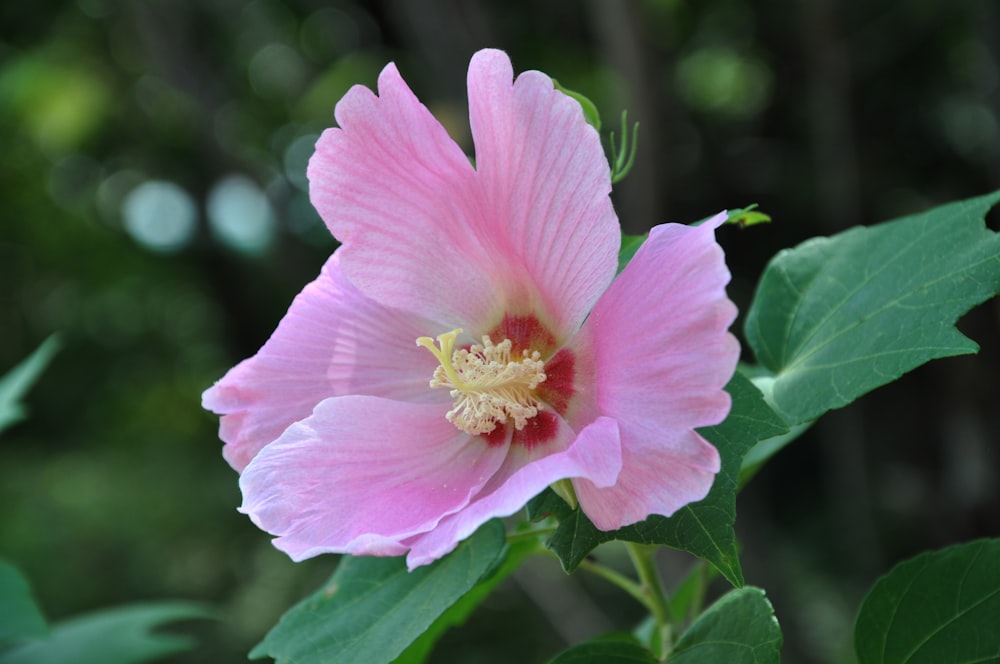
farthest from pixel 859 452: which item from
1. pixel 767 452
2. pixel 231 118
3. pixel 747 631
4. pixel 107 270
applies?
pixel 107 270

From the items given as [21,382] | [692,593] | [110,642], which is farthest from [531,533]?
[21,382]

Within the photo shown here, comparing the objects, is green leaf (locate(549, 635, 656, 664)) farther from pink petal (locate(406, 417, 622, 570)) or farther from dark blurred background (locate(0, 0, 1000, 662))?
dark blurred background (locate(0, 0, 1000, 662))

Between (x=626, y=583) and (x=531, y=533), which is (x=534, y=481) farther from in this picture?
(x=626, y=583)

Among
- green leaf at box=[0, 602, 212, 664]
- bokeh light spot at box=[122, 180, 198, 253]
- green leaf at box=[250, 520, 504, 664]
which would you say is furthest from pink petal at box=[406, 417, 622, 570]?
bokeh light spot at box=[122, 180, 198, 253]

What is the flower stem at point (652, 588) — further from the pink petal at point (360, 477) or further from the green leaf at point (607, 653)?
the pink petal at point (360, 477)

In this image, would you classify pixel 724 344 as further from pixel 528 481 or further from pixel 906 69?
pixel 906 69

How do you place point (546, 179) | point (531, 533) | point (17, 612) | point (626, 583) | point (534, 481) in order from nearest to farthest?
point (534, 481) → point (546, 179) → point (531, 533) → point (626, 583) → point (17, 612)
